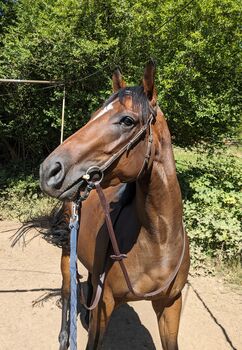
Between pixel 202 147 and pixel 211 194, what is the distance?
1429 millimetres

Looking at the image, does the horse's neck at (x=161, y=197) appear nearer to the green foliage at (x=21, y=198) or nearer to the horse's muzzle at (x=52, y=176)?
the horse's muzzle at (x=52, y=176)

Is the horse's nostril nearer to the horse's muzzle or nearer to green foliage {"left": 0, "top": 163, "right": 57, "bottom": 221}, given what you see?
the horse's muzzle

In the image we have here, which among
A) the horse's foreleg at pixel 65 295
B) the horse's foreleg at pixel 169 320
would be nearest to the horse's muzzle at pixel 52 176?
the horse's foreleg at pixel 169 320

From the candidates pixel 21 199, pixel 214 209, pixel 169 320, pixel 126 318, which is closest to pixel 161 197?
pixel 169 320

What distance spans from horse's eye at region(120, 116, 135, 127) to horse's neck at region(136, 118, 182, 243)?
0.24 meters

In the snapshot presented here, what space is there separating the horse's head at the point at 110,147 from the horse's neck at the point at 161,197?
12 cm

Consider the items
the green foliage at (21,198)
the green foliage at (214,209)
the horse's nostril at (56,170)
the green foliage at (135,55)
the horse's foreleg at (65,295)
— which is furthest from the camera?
the green foliage at (21,198)

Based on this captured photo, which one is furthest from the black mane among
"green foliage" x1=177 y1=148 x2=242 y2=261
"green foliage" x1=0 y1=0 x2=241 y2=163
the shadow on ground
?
"green foliage" x1=0 y1=0 x2=241 y2=163

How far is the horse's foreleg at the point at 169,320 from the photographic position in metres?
2.42

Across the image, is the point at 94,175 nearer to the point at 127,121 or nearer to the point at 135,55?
the point at 127,121

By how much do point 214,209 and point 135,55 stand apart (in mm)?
2896

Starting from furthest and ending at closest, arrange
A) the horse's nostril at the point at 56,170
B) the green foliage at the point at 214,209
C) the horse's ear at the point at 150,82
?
the green foliage at the point at 214,209 < the horse's ear at the point at 150,82 < the horse's nostril at the point at 56,170

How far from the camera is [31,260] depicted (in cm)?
553

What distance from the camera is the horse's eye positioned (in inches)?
72.2
